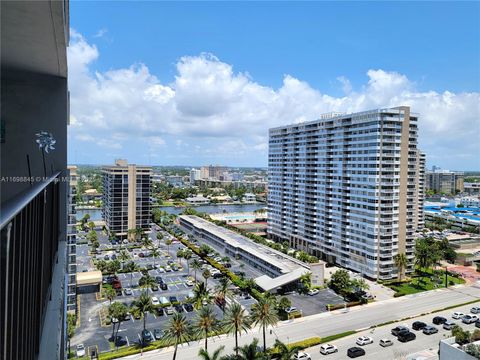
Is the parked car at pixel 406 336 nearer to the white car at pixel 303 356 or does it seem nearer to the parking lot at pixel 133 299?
the white car at pixel 303 356

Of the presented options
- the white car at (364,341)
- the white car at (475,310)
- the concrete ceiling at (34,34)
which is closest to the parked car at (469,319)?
the white car at (475,310)

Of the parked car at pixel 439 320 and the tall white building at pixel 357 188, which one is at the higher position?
the tall white building at pixel 357 188

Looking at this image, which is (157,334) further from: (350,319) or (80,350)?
(350,319)

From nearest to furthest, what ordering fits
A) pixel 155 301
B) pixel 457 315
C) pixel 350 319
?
pixel 350 319 → pixel 457 315 → pixel 155 301

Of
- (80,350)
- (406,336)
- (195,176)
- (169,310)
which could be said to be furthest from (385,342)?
(195,176)

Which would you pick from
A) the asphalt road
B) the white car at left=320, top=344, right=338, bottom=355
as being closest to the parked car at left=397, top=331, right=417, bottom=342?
the asphalt road

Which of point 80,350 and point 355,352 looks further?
point 80,350

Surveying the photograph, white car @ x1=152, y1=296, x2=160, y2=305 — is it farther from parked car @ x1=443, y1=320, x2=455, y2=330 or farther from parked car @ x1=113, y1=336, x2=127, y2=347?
parked car @ x1=443, y1=320, x2=455, y2=330
